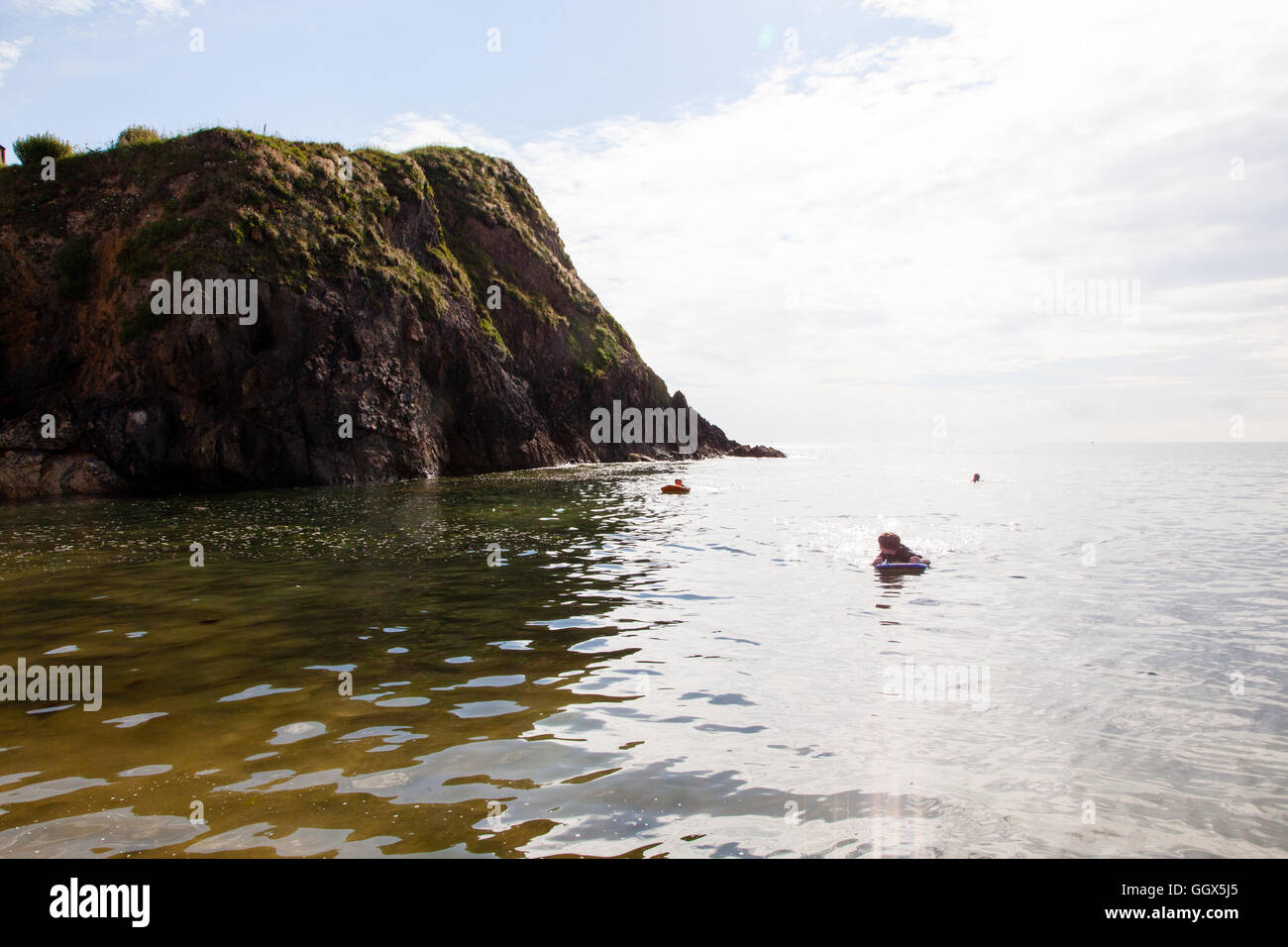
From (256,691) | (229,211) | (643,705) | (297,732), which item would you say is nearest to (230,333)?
(229,211)

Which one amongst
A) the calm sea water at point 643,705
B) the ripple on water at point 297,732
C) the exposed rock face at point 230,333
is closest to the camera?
the calm sea water at point 643,705

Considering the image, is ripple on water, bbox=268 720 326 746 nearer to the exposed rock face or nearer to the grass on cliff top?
the exposed rock face

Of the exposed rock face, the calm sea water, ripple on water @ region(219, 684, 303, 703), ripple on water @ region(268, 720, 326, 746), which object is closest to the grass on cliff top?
the exposed rock face

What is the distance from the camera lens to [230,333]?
44.3 m

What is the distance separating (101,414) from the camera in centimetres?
4131

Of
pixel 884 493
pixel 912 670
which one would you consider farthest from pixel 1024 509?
pixel 912 670

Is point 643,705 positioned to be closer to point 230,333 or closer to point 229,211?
point 230,333

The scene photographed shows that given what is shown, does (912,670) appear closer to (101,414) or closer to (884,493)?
(884,493)

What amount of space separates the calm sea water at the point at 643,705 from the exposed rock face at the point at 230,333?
992 inches

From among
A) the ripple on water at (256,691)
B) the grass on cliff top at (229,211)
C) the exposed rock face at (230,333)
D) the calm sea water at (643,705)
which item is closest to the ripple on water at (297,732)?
the calm sea water at (643,705)

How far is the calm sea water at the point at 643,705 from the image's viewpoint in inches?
214

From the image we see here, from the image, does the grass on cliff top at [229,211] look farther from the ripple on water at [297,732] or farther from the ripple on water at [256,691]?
the ripple on water at [297,732]

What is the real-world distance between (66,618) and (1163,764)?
1467 centimetres

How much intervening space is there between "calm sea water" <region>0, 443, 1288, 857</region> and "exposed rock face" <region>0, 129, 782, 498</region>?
82.7ft
